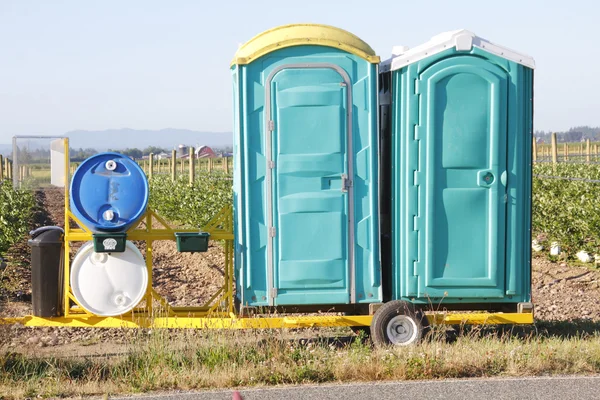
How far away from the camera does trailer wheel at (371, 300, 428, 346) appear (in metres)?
7.71

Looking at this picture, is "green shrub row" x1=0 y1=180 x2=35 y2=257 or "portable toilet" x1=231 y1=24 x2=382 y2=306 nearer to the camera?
"portable toilet" x1=231 y1=24 x2=382 y2=306

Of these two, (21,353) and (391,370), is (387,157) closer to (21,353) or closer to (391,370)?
(391,370)

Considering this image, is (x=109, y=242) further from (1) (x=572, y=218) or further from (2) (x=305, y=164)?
(1) (x=572, y=218)

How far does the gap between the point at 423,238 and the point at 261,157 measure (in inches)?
64.3

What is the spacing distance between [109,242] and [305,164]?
1820 millimetres

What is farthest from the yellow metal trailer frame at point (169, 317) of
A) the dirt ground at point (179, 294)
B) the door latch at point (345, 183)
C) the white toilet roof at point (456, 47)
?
the white toilet roof at point (456, 47)

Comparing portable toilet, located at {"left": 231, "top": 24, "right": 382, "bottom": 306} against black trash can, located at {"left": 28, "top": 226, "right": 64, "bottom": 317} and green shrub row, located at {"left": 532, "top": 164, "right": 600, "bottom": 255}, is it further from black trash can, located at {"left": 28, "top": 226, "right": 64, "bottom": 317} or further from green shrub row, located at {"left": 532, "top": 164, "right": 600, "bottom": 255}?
green shrub row, located at {"left": 532, "top": 164, "right": 600, "bottom": 255}

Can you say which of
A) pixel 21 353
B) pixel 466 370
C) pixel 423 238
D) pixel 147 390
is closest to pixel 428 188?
pixel 423 238

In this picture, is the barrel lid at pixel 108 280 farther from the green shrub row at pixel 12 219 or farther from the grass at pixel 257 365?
the green shrub row at pixel 12 219

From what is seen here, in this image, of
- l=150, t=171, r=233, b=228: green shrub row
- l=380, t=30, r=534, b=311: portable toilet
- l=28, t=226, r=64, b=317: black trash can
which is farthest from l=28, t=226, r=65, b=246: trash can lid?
l=150, t=171, r=233, b=228: green shrub row

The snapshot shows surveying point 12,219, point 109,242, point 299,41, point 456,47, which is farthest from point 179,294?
point 12,219

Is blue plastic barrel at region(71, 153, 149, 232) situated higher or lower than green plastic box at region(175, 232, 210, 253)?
higher

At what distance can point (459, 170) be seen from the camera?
7.83 m

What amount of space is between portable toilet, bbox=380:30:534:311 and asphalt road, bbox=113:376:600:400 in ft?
5.44
